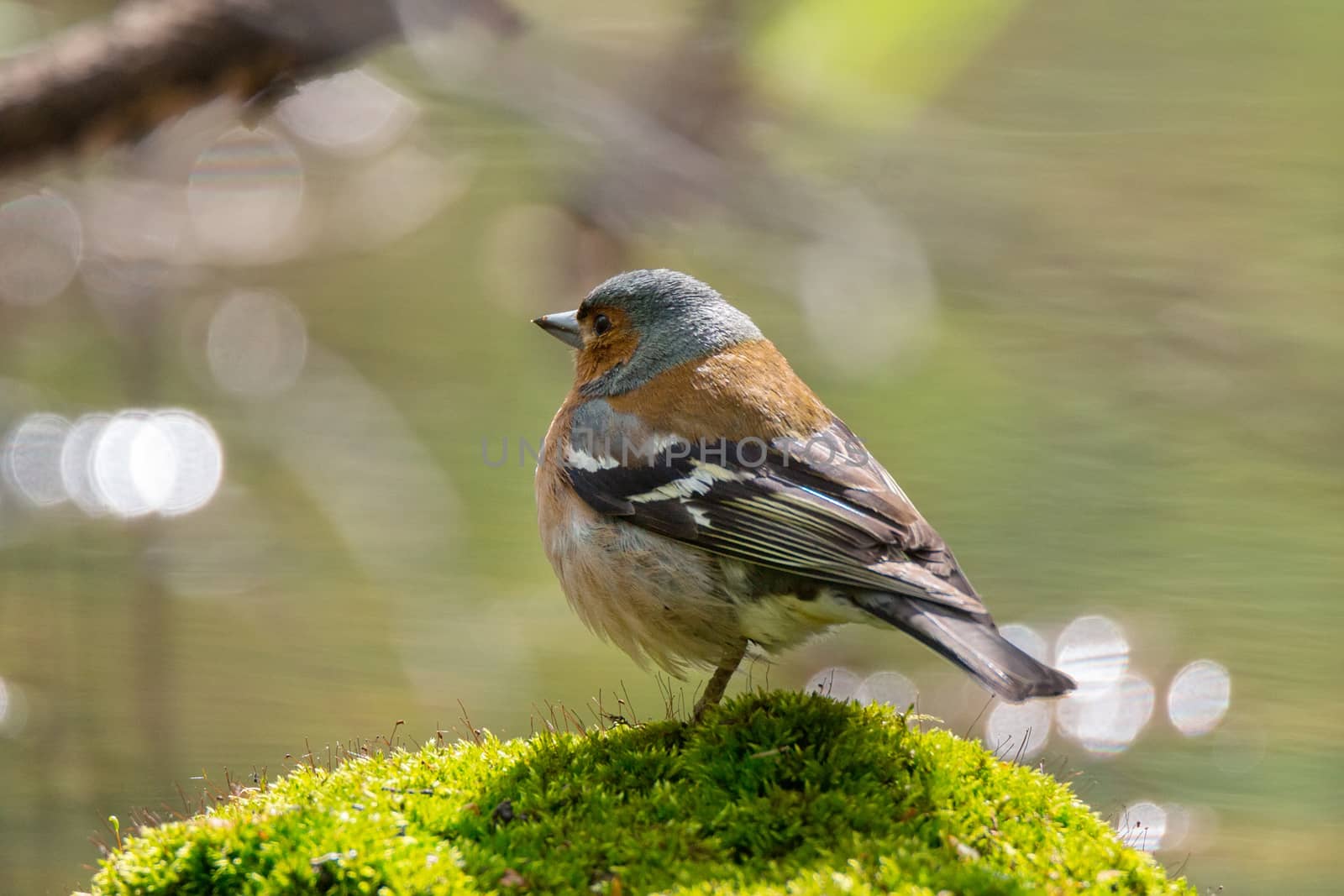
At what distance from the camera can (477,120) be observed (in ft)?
27.1

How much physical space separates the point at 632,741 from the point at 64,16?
5.93 m

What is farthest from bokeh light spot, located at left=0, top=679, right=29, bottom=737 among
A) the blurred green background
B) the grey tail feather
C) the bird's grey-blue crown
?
the grey tail feather

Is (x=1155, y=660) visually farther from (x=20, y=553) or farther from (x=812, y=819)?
(x=20, y=553)

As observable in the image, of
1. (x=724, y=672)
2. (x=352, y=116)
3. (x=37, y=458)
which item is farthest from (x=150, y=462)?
(x=724, y=672)

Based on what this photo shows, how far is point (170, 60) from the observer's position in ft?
15.2

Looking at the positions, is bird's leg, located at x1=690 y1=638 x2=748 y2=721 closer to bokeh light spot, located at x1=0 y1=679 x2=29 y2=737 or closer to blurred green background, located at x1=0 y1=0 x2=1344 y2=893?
blurred green background, located at x1=0 y1=0 x2=1344 y2=893

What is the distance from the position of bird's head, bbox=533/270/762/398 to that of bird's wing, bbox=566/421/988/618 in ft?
1.36

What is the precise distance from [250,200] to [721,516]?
5974mm

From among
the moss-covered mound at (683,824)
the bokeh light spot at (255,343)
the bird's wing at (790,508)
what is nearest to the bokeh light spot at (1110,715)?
the bird's wing at (790,508)

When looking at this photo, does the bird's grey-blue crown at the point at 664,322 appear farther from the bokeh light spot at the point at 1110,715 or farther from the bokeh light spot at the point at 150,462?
the bokeh light spot at the point at 150,462

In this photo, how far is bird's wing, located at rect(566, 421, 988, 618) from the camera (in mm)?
2869

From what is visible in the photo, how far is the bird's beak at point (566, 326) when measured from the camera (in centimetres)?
410

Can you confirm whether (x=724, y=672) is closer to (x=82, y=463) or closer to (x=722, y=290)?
(x=722, y=290)

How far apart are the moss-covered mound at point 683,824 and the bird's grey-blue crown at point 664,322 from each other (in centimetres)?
122
